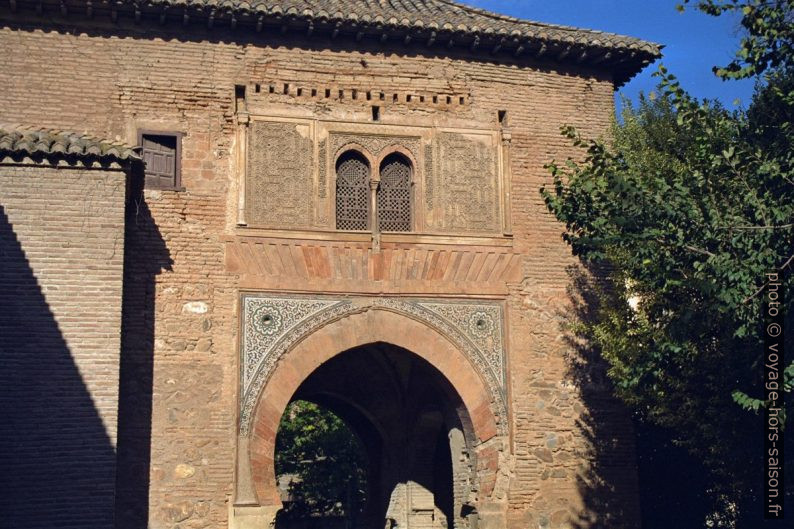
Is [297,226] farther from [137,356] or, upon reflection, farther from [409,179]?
[137,356]

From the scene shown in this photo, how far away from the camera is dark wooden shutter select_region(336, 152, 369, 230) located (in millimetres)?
13164

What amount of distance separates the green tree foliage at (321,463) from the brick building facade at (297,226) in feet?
30.9

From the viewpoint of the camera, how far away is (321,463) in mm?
23297

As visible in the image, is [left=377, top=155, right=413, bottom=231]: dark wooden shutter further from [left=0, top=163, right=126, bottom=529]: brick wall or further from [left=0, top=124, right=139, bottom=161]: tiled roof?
[left=0, top=163, right=126, bottom=529]: brick wall

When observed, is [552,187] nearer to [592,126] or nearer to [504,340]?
[592,126]

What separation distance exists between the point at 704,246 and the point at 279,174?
4801mm

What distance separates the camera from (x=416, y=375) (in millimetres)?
15516

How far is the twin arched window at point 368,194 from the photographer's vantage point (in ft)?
43.3

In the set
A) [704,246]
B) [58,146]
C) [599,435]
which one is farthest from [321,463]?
[704,246]

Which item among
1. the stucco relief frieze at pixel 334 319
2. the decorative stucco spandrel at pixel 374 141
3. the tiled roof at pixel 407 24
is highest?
the tiled roof at pixel 407 24

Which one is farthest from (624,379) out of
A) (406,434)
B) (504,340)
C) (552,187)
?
(406,434)

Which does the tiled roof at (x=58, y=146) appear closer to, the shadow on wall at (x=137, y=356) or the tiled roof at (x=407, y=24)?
the shadow on wall at (x=137, y=356)

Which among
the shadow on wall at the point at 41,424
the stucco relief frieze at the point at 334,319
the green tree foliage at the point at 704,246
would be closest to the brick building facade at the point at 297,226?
the stucco relief frieze at the point at 334,319

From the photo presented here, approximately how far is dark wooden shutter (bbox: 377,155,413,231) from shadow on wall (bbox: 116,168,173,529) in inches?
97.0
